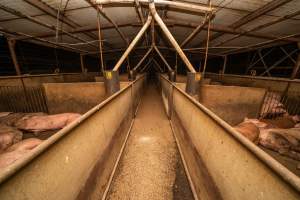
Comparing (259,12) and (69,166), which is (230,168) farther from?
(259,12)

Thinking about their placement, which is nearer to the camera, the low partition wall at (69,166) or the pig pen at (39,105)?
the low partition wall at (69,166)

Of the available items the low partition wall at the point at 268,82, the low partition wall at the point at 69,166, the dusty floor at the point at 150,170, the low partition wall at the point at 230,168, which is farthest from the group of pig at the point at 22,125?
the low partition wall at the point at 268,82

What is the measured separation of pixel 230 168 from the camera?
3.01ft

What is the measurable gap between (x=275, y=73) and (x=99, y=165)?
8.67m

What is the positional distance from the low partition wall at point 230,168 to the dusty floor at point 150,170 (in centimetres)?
28

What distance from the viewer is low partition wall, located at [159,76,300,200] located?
621 millimetres

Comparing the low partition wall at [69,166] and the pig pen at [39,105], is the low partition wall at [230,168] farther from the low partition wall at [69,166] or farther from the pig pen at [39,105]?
the pig pen at [39,105]

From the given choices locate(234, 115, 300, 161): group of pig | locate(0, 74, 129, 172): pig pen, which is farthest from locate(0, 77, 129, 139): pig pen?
locate(234, 115, 300, 161): group of pig

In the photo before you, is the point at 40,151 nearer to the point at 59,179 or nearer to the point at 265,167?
the point at 59,179

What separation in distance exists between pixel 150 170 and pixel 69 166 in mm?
1265

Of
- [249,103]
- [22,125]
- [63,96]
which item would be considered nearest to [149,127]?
[63,96]

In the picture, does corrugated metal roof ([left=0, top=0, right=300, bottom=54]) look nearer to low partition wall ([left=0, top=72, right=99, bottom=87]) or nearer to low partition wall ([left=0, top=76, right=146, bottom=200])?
low partition wall ([left=0, top=72, right=99, bottom=87])

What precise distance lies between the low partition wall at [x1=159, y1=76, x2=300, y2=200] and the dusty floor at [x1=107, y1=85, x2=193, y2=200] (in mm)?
280

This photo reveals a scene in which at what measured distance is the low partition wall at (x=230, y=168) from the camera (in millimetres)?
621
